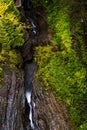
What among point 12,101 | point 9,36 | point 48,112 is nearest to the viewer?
point 12,101

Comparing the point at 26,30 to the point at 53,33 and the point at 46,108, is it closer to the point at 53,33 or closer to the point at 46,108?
the point at 53,33

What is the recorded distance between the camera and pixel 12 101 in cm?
2272

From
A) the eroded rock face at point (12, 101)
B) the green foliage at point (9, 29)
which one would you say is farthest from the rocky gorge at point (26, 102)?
the green foliage at point (9, 29)

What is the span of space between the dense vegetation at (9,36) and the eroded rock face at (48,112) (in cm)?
324

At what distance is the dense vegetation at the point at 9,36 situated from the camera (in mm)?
24656

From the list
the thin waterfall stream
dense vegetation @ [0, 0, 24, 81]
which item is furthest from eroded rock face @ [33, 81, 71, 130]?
dense vegetation @ [0, 0, 24, 81]

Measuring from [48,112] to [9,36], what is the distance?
643 centimetres

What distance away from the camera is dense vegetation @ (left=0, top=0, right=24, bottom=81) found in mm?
24656

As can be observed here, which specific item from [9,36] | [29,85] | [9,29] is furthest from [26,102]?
[9,29]

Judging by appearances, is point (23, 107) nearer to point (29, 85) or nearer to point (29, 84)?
point (29, 85)

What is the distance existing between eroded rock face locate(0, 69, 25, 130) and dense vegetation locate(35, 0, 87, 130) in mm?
1972

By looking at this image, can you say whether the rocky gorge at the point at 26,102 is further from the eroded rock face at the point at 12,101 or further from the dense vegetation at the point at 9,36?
the dense vegetation at the point at 9,36

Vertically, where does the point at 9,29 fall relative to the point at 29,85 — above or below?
above

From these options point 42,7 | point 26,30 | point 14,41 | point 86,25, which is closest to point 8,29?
point 14,41
